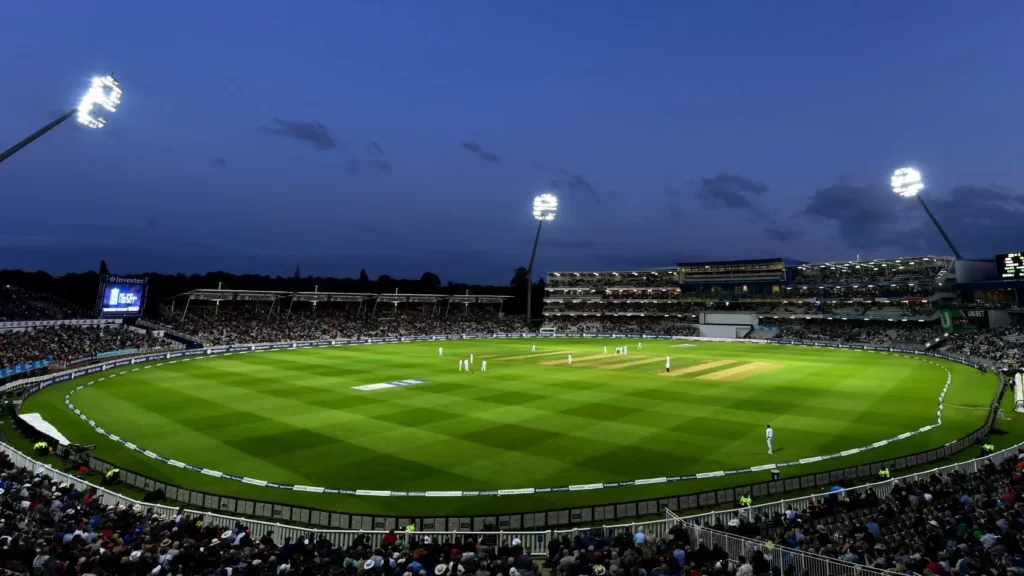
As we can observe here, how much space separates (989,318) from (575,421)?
68.9m

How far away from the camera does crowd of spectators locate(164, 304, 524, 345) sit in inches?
2756

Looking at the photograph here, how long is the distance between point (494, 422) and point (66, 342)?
47.3 m

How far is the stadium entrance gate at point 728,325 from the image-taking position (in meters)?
92.3

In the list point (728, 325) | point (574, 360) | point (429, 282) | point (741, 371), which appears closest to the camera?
point (741, 371)

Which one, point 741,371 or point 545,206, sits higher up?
point 545,206

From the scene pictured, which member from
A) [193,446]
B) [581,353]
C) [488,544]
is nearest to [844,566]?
[488,544]

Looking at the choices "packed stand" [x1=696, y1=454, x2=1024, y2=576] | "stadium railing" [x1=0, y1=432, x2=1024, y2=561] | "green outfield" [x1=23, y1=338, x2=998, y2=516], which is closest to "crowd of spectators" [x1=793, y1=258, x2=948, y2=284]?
"green outfield" [x1=23, y1=338, x2=998, y2=516]

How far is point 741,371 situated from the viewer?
45469 millimetres

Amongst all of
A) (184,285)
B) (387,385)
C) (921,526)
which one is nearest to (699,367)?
(387,385)

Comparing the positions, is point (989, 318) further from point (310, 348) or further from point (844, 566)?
point (310, 348)

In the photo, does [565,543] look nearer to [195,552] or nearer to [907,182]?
[195,552]

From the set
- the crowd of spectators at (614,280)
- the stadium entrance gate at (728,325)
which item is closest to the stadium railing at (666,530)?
the stadium entrance gate at (728,325)

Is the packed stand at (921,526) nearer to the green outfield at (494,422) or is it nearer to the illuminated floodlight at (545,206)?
the green outfield at (494,422)

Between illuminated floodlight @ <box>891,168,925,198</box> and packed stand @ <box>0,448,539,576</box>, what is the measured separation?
221 ft
